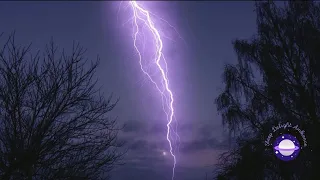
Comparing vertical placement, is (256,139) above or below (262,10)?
below

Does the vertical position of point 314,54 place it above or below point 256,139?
above

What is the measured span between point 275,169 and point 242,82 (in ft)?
12.6

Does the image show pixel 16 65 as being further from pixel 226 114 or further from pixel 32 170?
pixel 226 114

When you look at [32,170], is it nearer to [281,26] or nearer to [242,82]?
[242,82]

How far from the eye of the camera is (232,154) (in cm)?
1639

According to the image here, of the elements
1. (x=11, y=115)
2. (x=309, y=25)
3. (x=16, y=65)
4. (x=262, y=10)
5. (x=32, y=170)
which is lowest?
(x=32, y=170)

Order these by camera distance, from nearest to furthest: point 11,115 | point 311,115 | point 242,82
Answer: point 11,115 → point 311,115 → point 242,82

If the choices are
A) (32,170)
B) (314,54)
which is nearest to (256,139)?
(314,54)

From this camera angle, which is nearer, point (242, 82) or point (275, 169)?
point (275, 169)

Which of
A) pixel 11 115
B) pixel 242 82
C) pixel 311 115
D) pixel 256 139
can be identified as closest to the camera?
pixel 11 115

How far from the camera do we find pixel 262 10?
17.3 meters

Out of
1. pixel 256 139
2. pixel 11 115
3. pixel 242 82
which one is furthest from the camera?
pixel 242 82

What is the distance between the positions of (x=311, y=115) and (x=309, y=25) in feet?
11.6

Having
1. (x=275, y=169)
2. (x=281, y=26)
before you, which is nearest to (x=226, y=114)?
(x=275, y=169)
